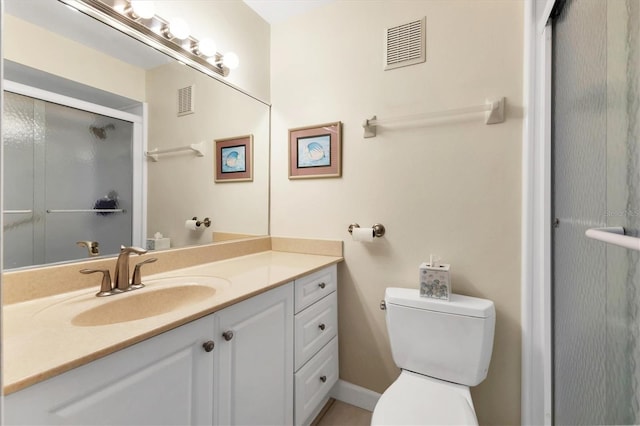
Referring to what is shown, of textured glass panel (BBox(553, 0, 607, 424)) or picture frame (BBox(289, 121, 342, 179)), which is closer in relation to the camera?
textured glass panel (BBox(553, 0, 607, 424))

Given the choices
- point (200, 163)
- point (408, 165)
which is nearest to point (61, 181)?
point (200, 163)

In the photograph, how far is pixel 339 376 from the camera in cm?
179

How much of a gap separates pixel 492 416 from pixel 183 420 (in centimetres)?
139

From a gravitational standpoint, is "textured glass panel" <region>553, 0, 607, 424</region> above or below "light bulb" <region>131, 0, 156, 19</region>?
below

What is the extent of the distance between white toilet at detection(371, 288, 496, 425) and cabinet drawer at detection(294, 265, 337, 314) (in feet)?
1.12

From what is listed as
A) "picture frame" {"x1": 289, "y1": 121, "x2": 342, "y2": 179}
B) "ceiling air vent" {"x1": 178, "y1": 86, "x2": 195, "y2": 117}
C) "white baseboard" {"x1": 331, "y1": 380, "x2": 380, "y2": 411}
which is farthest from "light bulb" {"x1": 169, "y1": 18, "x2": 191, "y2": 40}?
"white baseboard" {"x1": 331, "y1": 380, "x2": 380, "y2": 411}

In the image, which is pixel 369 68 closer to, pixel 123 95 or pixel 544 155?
pixel 544 155

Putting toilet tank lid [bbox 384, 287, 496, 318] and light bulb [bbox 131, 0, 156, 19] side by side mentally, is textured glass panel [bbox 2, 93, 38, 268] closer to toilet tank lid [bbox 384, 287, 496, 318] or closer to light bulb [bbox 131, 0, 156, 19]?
light bulb [bbox 131, 0, 156, 19]

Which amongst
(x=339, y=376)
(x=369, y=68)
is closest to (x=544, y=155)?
(x=369, y=68)

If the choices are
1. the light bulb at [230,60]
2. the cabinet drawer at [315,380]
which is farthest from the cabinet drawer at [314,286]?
the light bulb at [230,60]

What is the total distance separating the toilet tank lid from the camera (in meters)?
1.28

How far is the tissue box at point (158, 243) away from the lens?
4.53ft

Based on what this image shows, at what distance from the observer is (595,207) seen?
0.87m

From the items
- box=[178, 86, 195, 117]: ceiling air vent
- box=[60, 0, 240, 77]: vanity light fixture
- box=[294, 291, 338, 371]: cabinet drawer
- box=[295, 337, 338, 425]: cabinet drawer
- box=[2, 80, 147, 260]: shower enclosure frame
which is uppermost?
box=[60, 0, 240, 77]: vanity light fixture
